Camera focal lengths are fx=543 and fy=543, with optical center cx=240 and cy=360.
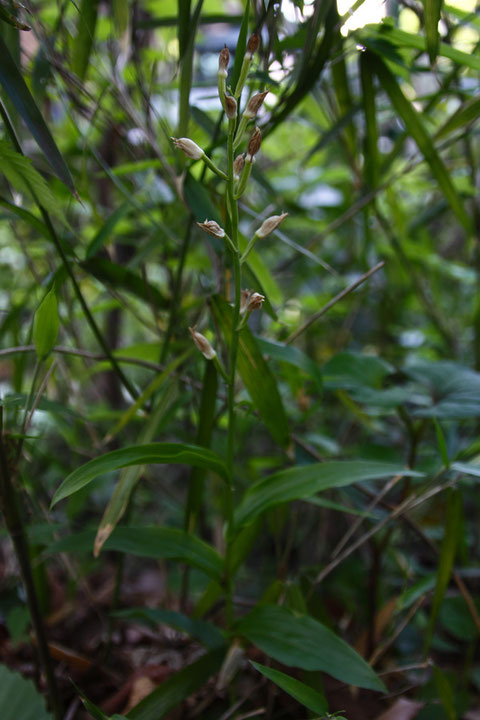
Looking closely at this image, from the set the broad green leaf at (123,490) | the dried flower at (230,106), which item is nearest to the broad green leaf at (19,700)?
the broad green leaf at (123,490)

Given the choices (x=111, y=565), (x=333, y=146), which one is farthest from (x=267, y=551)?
(x=333, y=146)

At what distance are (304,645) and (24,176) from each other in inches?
18.1

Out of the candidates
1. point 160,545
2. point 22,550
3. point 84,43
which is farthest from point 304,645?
point 84,43

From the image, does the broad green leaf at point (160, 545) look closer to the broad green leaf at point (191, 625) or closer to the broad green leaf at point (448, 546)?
the broad green leaf at point (191, 625)

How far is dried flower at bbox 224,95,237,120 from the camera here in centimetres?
37

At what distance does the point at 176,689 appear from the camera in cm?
49

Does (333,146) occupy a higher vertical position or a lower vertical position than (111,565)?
higher

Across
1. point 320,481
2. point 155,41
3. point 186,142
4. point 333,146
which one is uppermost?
point 155,41

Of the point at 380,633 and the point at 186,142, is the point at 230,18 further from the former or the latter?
the point at 380,633

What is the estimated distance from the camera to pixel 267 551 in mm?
1095

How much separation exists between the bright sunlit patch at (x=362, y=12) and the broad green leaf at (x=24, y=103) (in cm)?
30

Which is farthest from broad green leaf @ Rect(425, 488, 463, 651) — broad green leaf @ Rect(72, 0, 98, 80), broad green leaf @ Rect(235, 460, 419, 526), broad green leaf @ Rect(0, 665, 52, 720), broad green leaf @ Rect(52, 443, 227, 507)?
broad green leaf @ Rect(72, 0, 98, 80)

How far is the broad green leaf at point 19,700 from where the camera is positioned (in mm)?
456

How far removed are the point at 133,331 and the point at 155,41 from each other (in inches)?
35.3
